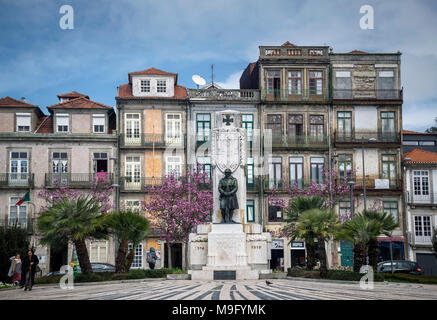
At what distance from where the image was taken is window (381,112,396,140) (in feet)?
161

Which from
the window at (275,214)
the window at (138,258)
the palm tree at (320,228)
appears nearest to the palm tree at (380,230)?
the palm tree at (320,228)

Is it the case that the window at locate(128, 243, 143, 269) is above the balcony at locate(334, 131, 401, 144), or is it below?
below

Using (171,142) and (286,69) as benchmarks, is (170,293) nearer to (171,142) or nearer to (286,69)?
(171,142)

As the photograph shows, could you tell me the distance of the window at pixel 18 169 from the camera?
153 ft

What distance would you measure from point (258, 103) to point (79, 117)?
51.5 ft

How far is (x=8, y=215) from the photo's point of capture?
151 feet

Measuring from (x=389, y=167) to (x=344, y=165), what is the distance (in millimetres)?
3970

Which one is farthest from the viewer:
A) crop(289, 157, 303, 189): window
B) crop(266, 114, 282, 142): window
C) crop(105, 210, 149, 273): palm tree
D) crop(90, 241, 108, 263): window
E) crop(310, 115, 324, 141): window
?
crop(310, 115, 324, 141): window

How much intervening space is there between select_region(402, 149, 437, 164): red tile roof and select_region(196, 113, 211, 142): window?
17.6 meters

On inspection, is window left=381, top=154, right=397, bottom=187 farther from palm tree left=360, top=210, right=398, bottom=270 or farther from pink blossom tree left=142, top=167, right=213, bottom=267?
palm tree left=360, top=210, right=398, bottom=270

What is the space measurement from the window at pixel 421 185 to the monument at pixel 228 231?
25.6 meters

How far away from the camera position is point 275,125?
49.2 m

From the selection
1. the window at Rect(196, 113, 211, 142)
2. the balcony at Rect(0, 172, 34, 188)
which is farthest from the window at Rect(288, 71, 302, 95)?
the balcony at Rect(0, 172, 34, 188)
